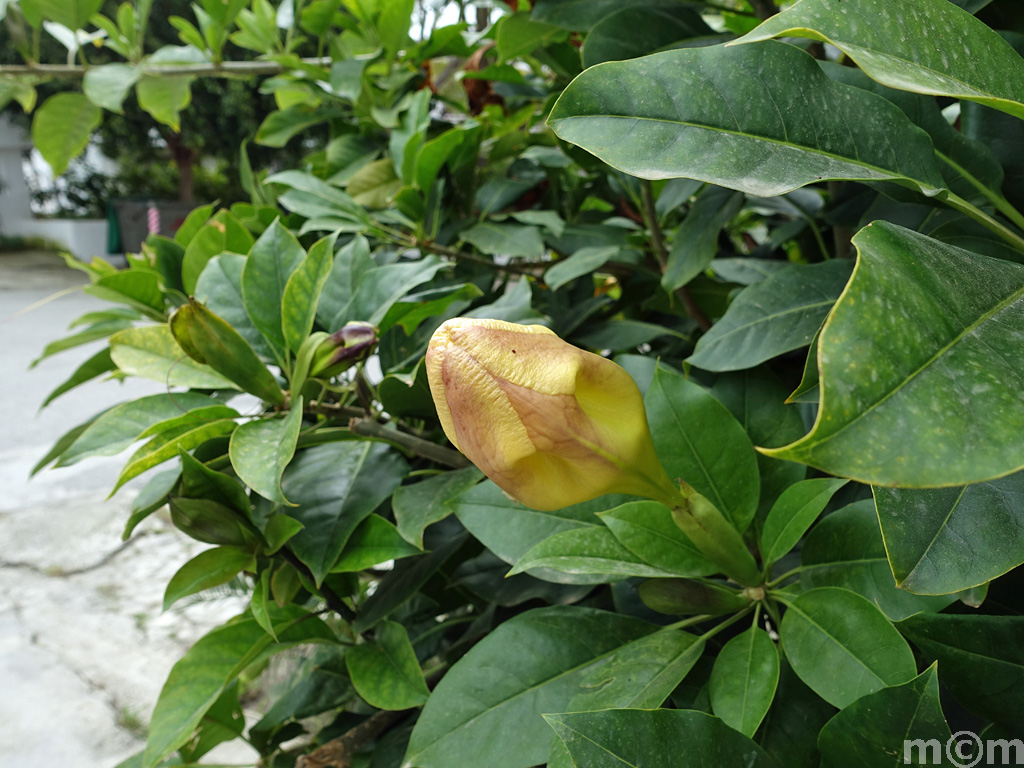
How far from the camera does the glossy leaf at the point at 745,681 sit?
312mm

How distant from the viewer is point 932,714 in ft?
0.85

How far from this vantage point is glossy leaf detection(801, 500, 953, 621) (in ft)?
1.04

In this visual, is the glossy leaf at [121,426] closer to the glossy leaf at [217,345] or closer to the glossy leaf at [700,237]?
the glossy leaf at [217,345]

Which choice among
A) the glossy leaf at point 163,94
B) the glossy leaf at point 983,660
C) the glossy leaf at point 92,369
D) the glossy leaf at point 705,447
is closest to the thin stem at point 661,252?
the glossy leaf at point 705,447

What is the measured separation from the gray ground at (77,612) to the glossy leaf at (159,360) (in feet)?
3.73

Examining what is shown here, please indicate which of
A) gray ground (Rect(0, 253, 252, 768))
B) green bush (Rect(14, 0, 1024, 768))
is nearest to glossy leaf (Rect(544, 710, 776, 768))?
green bush (Rect(14, 0, 1024, 768))

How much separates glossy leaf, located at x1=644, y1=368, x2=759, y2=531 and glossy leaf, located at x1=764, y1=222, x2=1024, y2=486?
0.59 ft

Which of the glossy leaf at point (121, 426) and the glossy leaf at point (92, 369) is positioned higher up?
the glossy leaf at point (121, 426)

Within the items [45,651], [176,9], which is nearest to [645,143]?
[45,651]

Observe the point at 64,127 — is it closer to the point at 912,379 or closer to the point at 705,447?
the point at 705,447

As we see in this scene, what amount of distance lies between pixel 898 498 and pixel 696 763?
14 centimetres

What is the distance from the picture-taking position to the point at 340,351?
16.0 inches

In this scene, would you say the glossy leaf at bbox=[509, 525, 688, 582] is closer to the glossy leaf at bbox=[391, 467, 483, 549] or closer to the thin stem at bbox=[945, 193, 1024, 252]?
the glossy leaf at bbox=[391, 467, 483, 549]

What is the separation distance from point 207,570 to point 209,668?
8cm
